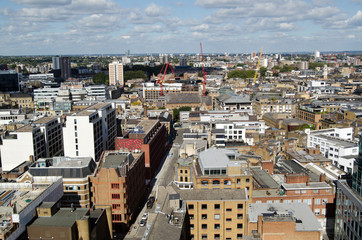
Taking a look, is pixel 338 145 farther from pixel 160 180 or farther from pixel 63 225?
pixel 63 225

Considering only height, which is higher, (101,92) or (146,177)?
(101,92)

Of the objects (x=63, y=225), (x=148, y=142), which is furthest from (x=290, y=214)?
(x=148, y=142)

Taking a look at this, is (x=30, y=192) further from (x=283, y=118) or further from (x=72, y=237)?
(x=283, y=118)

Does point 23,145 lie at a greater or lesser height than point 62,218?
greater

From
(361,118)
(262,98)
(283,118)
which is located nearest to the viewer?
(361,118)

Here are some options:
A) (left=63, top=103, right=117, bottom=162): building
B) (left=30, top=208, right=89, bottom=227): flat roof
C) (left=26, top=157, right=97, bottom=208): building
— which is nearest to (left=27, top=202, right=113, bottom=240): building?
(left=30, top=208, right=89, bottom=227): flat roof

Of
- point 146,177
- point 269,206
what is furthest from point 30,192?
point 146,177
